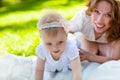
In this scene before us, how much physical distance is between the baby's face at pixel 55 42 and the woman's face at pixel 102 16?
0.45 meters

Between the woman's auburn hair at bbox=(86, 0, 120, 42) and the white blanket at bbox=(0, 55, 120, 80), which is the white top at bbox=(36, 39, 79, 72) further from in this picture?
the woman's auburn hair at bbox=(86, 0, 120, 42)

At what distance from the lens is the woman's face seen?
3.18 meters

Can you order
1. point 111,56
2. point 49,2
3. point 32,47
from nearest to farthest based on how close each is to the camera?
point 111,56, point 32,47, point 49,2

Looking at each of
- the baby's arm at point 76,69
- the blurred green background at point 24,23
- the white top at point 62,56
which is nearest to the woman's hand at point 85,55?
the white top at point 62,56

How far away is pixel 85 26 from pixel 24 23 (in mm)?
2635

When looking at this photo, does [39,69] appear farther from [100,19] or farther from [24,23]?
[24,23]

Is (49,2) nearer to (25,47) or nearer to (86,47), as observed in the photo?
(25,47)

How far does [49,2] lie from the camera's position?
7.91 metres

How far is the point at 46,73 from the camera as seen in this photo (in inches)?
126

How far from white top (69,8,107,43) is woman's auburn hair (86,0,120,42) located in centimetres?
7

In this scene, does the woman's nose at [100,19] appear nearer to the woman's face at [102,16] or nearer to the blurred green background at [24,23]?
the woman's face at [102,16]

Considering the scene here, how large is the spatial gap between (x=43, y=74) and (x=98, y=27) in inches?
21.6

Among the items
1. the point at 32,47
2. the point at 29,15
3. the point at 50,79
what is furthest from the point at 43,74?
the point at 29,15

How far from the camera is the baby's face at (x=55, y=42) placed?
2767mm
